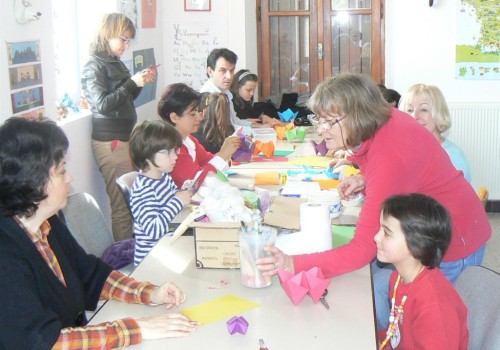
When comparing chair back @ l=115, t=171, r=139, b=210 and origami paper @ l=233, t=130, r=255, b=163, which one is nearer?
chair back @ l=115, t=171, r=139, b=210

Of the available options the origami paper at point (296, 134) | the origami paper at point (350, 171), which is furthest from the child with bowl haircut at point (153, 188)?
the origami paper at point (296, 134)

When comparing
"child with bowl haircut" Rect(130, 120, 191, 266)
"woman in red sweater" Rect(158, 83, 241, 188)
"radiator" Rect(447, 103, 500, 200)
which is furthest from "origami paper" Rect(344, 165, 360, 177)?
"radiator" Rect(447, 103, 500, 200)

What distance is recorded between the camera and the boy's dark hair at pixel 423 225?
1873 millimetres

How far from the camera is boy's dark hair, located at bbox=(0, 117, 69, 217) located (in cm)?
161

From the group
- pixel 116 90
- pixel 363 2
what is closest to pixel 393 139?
pixel 116 90

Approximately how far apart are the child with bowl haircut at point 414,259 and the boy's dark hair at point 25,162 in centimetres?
93

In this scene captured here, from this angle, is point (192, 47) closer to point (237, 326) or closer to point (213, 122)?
point (213, 122)

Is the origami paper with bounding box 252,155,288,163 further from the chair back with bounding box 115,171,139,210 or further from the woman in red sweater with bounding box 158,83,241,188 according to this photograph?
the chair back with bounding box 115,171,139,210

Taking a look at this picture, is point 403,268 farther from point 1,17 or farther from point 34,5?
point 34,5

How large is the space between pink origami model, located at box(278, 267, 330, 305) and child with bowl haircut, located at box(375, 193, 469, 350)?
0.70 feet

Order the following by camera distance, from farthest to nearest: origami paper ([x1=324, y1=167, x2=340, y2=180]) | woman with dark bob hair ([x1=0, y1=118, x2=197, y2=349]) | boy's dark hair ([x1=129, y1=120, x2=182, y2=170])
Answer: origami paper ([x1=324, y1=167, x2=340, y2=180]) → boy's dark hair ([x1=129, y1=120, x2=182, y2=170]) → woman with dark bob hair ([x1=0, y1=118, x2=197, y2=349])

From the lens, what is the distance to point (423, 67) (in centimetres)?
562

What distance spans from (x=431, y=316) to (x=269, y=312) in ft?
1.39

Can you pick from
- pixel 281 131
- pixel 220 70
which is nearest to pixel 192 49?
pixel 220 70
